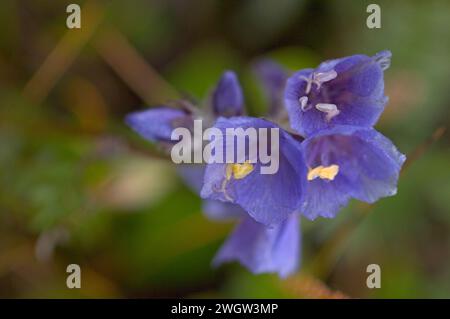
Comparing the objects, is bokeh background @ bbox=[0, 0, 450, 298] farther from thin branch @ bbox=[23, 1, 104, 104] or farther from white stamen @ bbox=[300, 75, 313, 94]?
white stamen @ bbox=[300, 75, 313, 94]

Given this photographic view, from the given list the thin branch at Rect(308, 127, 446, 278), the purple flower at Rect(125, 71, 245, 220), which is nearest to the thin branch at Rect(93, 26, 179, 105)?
the thin branch at Rect(308, 127, 446, 278)

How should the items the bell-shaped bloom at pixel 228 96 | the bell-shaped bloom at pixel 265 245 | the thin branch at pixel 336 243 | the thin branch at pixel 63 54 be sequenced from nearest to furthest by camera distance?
the bell-shaped bloom at pixel 228 96 → the bell-shaped bloom at pixel 265 245 → the thin branch at pixel 336 243 → the thin branch at pixel 63 54

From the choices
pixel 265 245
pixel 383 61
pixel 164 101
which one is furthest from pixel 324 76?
pixel 164 101

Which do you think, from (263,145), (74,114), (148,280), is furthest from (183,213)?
(263,145)

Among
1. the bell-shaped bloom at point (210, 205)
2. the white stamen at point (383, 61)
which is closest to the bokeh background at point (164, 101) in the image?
the bell-shaped bloom at point (210, 205)

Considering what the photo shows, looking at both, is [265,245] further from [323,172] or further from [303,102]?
[303,102]

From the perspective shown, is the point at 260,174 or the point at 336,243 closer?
the point at 260,174

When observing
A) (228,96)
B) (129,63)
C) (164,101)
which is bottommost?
(228,96)

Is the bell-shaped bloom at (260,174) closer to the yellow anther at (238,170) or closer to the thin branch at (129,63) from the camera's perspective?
the yellow anther at (238,170)
